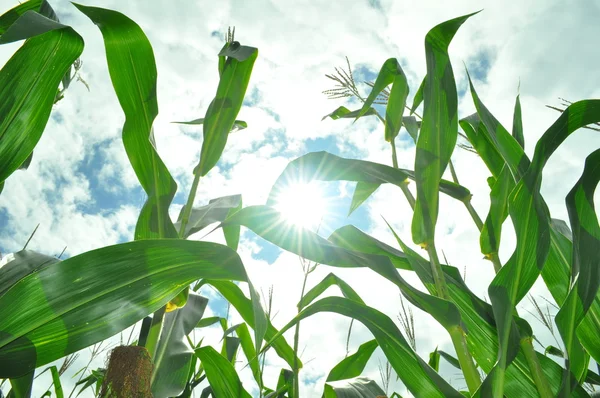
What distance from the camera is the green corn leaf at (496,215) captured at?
3.30ft

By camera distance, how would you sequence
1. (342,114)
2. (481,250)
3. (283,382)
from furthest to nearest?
(283,382) → (342,114) → (481,250)

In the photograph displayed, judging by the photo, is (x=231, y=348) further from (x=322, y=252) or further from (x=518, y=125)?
(x=518, y=125)

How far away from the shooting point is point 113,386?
78 cm

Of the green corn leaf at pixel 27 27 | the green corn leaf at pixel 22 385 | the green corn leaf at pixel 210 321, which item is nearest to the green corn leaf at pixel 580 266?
the green corn leaf at pixel 27 27

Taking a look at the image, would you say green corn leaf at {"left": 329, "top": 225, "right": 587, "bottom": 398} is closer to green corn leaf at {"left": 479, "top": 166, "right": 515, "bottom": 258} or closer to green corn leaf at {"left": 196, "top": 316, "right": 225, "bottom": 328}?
green corn leaf at {"left": 479, "top": 166, "right": 515, "bottom": 258}

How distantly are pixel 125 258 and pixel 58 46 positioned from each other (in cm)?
46

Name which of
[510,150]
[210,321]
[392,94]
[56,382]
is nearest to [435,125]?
[510,150]

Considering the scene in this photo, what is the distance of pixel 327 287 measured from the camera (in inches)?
49.6

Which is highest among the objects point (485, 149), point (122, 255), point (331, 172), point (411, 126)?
point (411, 126)

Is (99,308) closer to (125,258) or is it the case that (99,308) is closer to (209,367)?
(125,258)

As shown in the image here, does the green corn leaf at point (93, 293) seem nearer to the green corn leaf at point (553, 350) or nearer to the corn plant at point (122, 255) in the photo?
the corn plant at point (122, 255)

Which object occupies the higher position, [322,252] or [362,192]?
[362,192]

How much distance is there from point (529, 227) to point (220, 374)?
2.78 feet

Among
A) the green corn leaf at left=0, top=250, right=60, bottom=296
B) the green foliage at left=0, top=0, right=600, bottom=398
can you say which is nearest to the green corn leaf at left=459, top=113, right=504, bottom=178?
the green foliage at left=0, top=0, right=600, bottom=398
